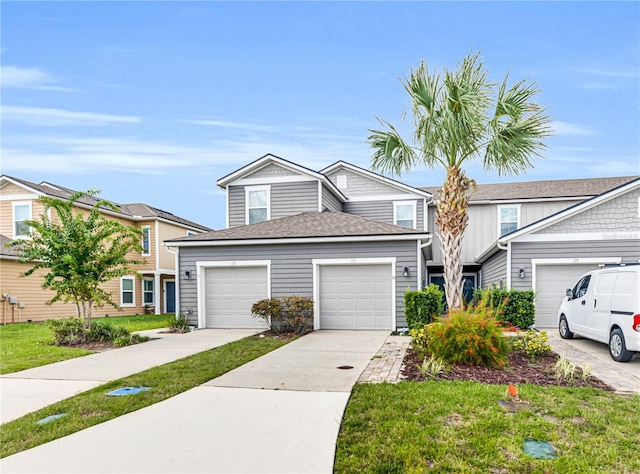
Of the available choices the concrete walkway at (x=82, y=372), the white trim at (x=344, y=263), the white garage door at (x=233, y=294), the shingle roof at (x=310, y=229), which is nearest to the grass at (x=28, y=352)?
the concrete walkway at (x=82, y=372)

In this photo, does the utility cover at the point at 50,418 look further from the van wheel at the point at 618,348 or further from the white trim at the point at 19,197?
the white trim at the point at 19,197

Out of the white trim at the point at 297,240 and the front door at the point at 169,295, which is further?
the front door at the point at 169,295

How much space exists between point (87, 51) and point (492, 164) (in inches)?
459

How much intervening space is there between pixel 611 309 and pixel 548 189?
13296mm

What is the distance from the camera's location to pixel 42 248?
10.9 meters

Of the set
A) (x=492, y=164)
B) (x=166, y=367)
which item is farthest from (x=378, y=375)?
(x=492, y=164)

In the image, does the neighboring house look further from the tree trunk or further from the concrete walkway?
the tree trunk

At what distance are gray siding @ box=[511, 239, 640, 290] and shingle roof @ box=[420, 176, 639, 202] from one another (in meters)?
6.41

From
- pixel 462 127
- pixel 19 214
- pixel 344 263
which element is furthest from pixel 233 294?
pixel 19 214

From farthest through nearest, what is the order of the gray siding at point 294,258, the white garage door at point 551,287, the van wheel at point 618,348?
the white garage door at point 551,287
the gray siding at point 294,258
the van wheel at point 618,348

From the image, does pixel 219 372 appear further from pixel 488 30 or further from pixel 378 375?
pixel 488 30

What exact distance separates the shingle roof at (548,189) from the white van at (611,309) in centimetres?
1024

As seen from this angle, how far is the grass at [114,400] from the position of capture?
14.4 ft

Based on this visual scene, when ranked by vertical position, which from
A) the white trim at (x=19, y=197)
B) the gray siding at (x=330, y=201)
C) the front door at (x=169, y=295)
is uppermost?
the white trim at (x=19, y=197)
